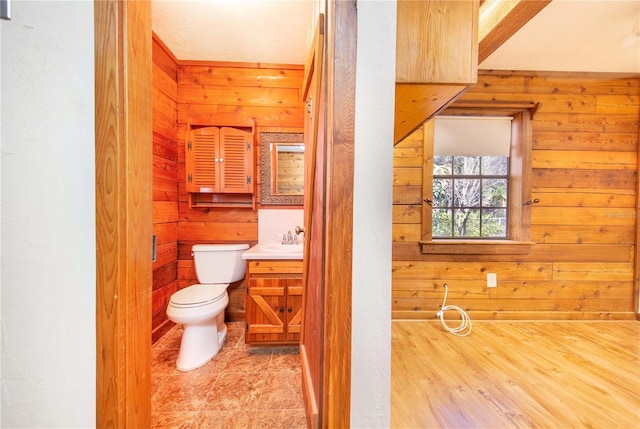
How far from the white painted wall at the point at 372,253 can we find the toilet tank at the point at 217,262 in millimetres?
1713

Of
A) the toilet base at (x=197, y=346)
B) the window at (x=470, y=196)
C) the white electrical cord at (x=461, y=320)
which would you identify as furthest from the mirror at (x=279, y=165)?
the white electrical cord at (x=461, y=320)

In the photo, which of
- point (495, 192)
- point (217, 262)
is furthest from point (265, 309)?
point (495, 192)

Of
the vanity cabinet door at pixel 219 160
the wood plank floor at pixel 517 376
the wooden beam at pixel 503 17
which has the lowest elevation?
the wood plank floor at pixel 517 376

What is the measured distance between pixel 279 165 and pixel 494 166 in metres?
2.30

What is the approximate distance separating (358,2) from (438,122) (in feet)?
6.99

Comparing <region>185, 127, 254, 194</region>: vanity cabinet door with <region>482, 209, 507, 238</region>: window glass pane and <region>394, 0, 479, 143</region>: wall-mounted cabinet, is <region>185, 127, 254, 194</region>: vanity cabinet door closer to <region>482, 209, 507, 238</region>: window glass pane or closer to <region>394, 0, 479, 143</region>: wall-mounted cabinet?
<region>394, 0, 479, 143</region>: wall-mounted cabinet

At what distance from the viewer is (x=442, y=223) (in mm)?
2549

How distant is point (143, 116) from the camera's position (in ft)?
2.46

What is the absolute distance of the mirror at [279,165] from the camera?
2328mm

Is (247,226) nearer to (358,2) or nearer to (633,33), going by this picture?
(358,2)

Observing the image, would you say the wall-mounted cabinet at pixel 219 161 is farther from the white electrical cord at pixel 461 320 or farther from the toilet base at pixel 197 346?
the white electrical cord at pixel 461 320

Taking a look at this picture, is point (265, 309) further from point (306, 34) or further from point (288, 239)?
point (306, 34)

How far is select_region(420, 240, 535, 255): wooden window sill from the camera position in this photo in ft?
7.75
